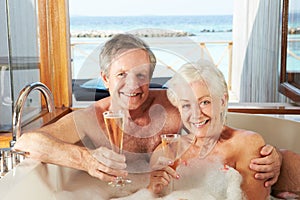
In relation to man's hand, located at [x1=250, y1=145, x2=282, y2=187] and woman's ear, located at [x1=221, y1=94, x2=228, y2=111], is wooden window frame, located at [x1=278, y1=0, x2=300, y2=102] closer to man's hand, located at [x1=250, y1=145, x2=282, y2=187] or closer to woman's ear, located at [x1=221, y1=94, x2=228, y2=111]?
man's hand, located at [x1=250, y1=145, x2=282, y2=187]

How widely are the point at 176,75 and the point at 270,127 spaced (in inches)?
28.8

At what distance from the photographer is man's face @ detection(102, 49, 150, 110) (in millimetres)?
2084

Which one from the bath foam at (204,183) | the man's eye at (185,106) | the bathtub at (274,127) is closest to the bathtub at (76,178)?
the bathtub at (274,127)

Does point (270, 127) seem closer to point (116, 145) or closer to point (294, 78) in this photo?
point (294, 78)

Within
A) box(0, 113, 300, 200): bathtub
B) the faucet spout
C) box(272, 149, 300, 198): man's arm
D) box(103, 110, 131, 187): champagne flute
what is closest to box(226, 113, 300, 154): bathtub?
box(0, 113, 300, 200): bathtub

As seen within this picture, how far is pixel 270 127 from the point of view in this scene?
263cm

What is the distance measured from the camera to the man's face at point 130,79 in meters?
2.08

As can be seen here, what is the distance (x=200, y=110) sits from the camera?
207cm

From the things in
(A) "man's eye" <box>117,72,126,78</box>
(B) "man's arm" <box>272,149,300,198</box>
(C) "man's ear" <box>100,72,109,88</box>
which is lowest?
(B) "man's arm" <box>272,149,300,198</box>

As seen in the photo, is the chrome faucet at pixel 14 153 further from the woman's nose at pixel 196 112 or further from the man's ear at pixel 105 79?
the woman's nose at pixel 196 112

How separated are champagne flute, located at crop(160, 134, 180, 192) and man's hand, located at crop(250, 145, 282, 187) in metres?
Result: 0.32

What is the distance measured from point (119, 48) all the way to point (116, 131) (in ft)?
1.14

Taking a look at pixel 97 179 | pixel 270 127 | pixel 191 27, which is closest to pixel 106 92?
pixel 97 179

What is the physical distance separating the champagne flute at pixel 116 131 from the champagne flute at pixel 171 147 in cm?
18
